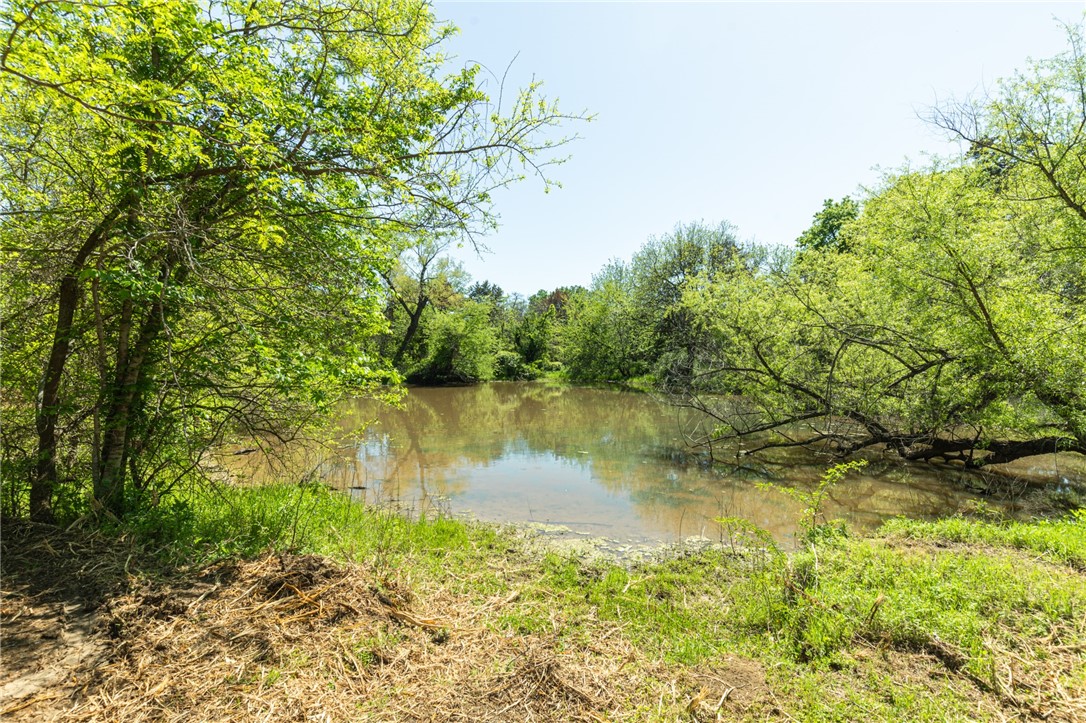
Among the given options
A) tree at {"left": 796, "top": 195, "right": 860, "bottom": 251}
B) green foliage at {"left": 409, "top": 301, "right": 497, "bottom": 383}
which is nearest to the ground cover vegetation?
green foliage at {"left": 409, "top": 301, "right": 497, "bottom": 383}

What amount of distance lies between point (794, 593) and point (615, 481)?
6.45 metres

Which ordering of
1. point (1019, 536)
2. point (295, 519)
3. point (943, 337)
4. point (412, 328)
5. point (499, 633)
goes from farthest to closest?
1. point (412, 328)
2. point (943, 337)
3. point (1019, 536)
4. point (295, 519)
5. point (499, 633)

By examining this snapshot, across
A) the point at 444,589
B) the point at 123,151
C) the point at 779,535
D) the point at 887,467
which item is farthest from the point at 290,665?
the point at 887,467

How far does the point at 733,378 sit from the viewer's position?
46.1ft

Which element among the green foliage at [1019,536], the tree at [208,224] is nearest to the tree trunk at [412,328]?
the tree at [208,224]

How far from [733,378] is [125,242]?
44.6 feet

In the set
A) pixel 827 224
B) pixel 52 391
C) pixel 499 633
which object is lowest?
pixel 499 633

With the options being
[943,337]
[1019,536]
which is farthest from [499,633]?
[943,337]

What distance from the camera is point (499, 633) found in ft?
12.1

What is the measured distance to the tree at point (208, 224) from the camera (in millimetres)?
3734

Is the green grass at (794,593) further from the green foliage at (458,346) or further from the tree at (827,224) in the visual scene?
the tree at (827,224)

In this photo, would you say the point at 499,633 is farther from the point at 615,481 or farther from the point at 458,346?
the point at 458,346

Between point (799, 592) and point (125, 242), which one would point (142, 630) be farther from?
point (799, 592)

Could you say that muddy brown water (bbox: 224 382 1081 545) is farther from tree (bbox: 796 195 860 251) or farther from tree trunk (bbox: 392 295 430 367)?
tree (bbox: 796 195 860 251)
